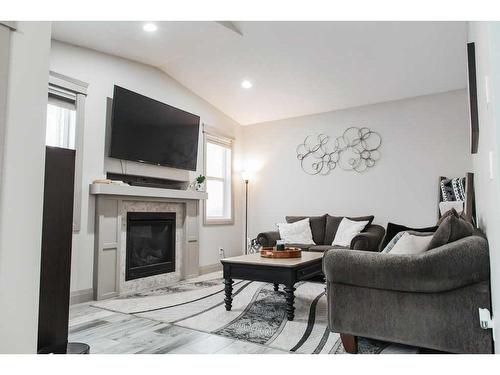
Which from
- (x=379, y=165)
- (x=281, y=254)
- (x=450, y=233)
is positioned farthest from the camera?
(x=379, y=165)

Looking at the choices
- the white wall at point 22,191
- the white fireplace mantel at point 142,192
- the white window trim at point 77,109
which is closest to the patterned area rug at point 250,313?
the white window trim at point 77,109

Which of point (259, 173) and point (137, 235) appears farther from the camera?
point (259, 173)

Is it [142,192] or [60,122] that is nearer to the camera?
[60,122]

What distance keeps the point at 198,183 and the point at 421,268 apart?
3.71 meters

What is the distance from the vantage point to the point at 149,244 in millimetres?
4531

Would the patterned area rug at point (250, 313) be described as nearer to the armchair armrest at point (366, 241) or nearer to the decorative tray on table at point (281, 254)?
the decorative tray on table at point (281, 254)

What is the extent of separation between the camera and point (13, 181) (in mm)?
1387

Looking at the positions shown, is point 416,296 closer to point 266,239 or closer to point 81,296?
point 266,239

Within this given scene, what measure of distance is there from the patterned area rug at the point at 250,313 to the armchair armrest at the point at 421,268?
53 cm

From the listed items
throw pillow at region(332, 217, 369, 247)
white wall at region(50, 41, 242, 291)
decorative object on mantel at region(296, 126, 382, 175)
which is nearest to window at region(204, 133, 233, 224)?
white wall at region(50, 41, 242, 291)

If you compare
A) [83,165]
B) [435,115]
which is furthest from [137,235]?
[435,115]

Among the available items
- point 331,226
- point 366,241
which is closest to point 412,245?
point 366,241
